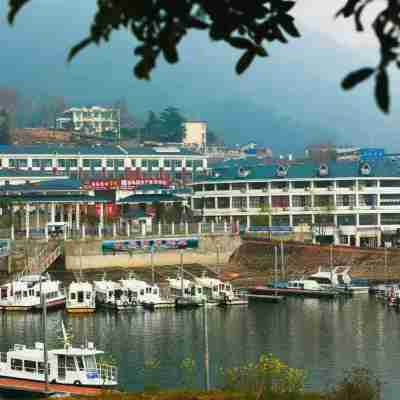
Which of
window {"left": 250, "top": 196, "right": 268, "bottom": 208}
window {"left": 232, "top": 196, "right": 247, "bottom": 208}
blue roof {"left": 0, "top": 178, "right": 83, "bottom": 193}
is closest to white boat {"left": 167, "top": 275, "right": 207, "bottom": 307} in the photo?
blue roof {"left": 0, "top": 178, "right": 83, "bottom": 193}

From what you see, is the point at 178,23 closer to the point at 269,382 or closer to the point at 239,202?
the point at 269,382

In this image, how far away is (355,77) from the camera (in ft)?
29.7

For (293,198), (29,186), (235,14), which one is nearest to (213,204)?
(293,198)

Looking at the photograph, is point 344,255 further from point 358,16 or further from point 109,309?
point 358,16

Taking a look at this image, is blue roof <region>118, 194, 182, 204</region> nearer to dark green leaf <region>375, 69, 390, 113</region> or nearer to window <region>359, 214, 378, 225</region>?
window <region>359, 214, 378, 225</region>

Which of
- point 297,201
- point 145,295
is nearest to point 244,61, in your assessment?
point 145,295

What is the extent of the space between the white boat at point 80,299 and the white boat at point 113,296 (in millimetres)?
1616

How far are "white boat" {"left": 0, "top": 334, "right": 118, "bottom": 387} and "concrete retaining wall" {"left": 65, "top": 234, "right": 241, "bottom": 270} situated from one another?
42.8m

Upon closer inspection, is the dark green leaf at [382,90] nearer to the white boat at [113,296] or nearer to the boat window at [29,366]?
the boat window at [29,366]

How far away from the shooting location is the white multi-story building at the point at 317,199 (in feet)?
331

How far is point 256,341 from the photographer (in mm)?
53906

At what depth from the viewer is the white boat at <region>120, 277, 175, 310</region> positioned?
230 feet

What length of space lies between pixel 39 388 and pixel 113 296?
101ft

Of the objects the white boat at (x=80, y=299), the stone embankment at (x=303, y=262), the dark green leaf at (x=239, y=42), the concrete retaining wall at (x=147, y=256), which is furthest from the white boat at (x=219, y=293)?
the dark green leaf at (x=239, y=42)
